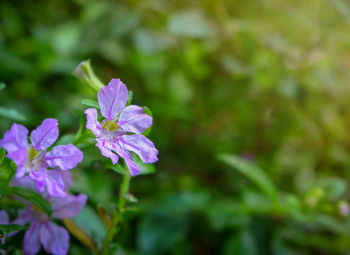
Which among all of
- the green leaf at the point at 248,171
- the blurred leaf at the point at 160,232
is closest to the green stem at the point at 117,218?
the green leaf at the point at 248,171

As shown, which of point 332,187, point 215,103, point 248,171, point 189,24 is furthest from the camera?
point 215,103

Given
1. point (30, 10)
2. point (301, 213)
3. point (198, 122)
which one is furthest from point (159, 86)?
point (301, 213)

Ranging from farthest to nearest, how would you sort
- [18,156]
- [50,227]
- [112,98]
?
[50,227], [112,98], [18,156]

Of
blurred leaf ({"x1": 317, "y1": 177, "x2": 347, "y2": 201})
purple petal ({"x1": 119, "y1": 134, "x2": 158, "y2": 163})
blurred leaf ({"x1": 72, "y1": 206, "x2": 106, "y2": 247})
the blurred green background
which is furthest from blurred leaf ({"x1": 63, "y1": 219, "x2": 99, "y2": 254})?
blurred leaf ({"x1": 317, "y1": 177, "x2": 347, "y2": 201})

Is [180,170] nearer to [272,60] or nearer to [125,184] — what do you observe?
[272,60]

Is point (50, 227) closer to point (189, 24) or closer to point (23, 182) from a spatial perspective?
point (23, 182)

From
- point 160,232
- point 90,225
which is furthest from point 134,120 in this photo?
point 160,232

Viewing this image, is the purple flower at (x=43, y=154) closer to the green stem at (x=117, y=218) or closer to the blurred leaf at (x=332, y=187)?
the green stem at (x=117, y=218)
